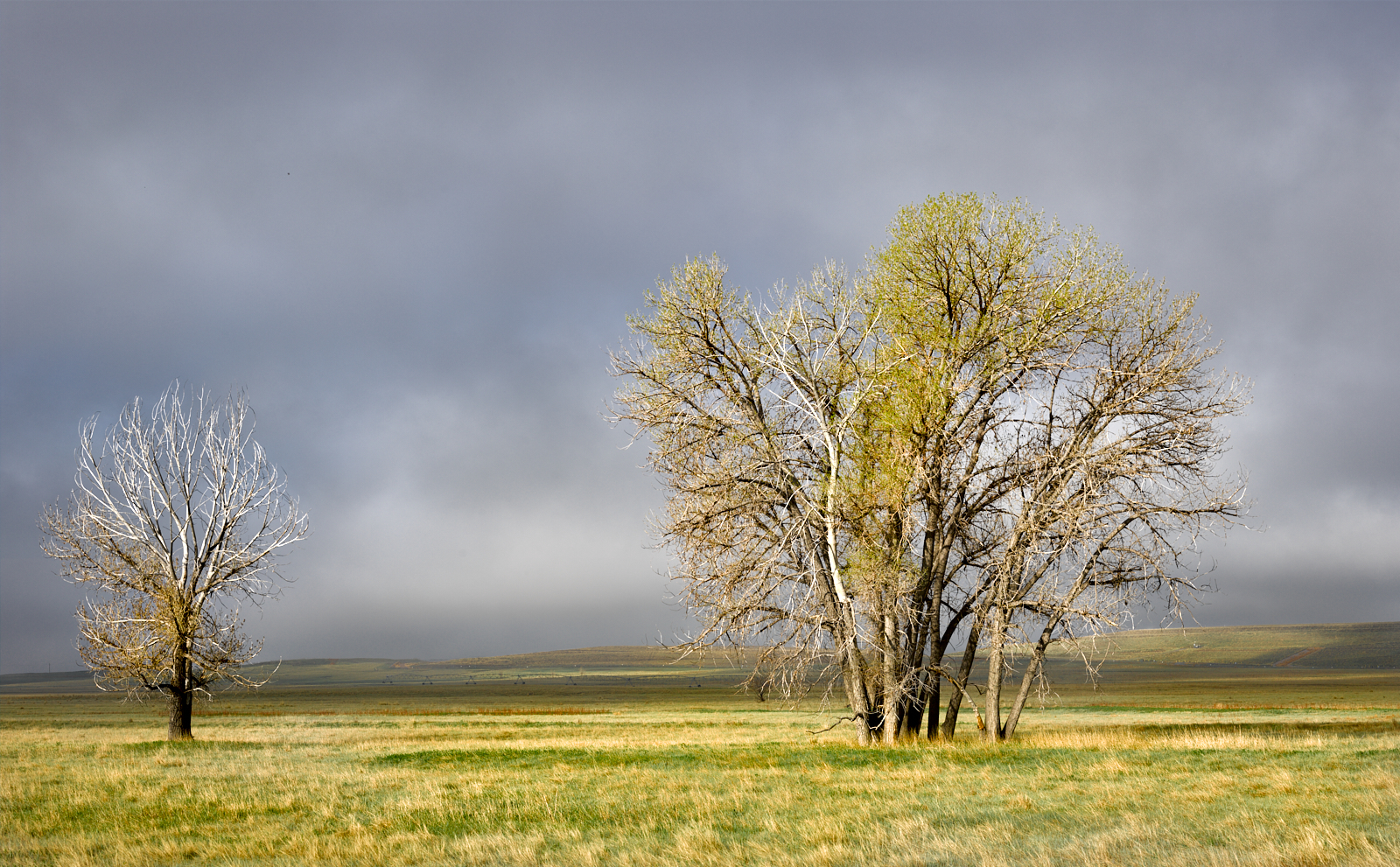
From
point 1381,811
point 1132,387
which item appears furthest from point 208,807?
point 1132,387

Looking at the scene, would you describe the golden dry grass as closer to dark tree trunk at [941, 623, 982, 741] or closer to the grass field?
the grass field

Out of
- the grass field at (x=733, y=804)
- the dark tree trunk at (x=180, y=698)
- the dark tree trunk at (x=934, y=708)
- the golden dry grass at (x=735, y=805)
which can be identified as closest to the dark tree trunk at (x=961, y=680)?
the dark tree trunk at (x=934, y=708)

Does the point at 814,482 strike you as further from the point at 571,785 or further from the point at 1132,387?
the point at 571,785

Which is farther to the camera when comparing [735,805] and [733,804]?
[733,804]

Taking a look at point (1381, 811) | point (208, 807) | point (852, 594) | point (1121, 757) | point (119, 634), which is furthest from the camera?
point (119, 634)

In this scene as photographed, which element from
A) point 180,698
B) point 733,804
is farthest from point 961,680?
point 180,698

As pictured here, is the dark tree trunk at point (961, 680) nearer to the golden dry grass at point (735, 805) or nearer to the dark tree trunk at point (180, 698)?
the golden dry grass at point (735, 805)

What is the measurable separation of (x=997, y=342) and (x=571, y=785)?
46.8 ft

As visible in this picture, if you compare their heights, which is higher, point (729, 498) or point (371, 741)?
point (729, 498)

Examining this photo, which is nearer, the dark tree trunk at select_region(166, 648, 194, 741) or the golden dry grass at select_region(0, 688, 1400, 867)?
the golden dry grass at select_region(0, 688, 1400, 867)

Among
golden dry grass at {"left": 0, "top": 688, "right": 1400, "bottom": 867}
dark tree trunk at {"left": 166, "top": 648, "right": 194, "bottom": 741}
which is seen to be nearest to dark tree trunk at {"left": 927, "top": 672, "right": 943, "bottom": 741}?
golden dry grass at {"left": 0, "top": 688, "right": 1400, "bottom": 867}

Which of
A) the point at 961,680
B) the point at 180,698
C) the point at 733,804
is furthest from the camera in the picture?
the point at 180,698

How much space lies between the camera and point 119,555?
31797 millimetres

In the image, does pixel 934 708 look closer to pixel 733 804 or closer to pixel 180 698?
pixel 733 804
